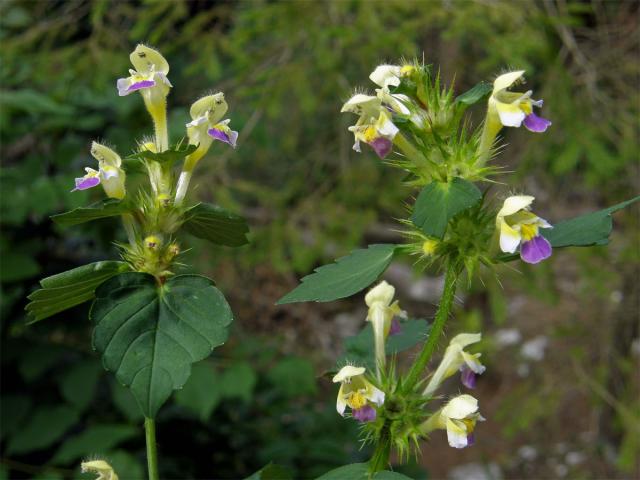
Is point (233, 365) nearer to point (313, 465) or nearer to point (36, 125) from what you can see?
point (313, 465)

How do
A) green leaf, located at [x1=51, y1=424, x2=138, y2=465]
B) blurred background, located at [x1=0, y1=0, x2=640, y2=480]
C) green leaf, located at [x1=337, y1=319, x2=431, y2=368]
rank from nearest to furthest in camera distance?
green leaf, located at [x1=337, y1=319, x2=431, y2=368]
green leaf, located at [x1=51, y1=424, x2=138, y2=465]
blurred background, located at [x1=0, y1=0, x2=640, y2=480]

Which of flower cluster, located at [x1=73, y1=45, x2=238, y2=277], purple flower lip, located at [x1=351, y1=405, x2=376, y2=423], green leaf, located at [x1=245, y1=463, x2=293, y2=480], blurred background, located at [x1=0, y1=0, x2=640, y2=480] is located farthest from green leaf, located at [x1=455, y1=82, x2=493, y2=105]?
blurred background, located at [x1=0, y1=0, x2=640, y2=480]

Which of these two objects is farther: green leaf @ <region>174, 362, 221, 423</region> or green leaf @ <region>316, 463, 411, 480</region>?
green leaf @ <region>174, 362, 221, 423</region>

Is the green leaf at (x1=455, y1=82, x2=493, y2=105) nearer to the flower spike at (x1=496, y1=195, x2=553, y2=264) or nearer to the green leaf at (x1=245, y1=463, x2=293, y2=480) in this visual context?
the flower spike at (x1=496, y1=195, x2=553, y2=264)

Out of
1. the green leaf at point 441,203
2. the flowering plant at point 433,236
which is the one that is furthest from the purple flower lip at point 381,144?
the green leaf at point 441,203

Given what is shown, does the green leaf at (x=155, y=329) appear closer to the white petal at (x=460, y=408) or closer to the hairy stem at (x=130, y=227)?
the hairy stem at (x=130, y=227)

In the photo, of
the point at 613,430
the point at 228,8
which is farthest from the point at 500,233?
the point at 613,430

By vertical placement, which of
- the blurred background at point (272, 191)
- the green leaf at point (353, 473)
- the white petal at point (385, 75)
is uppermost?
the white petal at point (385, 75)
